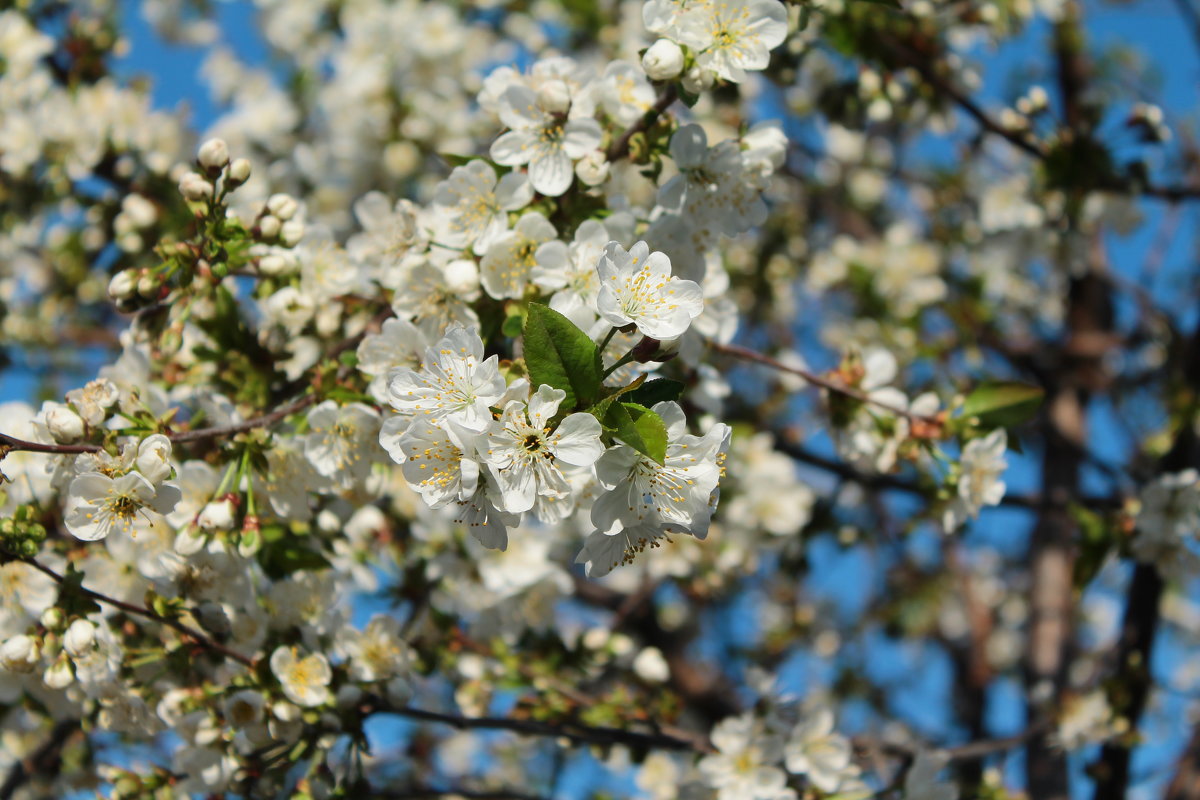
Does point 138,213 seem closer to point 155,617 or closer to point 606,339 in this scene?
point 155,617

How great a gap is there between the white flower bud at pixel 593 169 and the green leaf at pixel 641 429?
1.98 ft

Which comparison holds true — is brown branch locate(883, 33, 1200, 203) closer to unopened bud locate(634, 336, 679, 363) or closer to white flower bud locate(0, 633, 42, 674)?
unopened bud locate(634, 336, 679, 363)

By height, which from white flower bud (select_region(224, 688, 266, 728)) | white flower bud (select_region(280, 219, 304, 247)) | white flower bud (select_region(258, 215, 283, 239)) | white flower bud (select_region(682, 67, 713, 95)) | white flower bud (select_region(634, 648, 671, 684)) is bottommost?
white flower bud (select_region(634, 648, 671, 684))

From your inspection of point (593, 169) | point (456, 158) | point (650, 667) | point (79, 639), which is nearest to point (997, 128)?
point (593, 169)

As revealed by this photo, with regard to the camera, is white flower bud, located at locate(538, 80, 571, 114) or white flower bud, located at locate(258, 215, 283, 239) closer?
white flower bud, located at locate(538, 80, 571, 114)

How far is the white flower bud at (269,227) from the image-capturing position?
7.03 feet

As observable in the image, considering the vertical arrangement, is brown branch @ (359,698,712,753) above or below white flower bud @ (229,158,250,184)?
below

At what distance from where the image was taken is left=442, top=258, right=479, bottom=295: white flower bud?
6.31 feet

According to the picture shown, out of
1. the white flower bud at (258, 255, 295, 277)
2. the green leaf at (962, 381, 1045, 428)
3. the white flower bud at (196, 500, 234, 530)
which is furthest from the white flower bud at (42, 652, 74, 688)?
the green leaf at (962, 381, 1045, 428)

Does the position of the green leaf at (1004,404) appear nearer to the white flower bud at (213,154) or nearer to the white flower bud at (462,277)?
the white flower bud at (462,277)

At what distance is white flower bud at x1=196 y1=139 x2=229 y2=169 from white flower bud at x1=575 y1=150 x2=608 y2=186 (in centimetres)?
76

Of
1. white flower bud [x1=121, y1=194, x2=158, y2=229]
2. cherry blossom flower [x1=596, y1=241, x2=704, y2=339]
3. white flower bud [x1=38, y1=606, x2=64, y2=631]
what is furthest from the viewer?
white flower bud [x1=121, y1=194, x2=158, y2=229]

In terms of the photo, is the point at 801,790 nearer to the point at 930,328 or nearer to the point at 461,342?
the point at 461,342

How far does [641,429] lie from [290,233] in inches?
44.1
